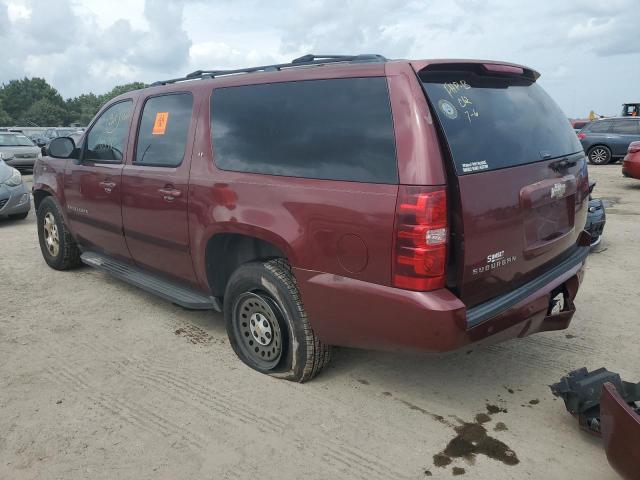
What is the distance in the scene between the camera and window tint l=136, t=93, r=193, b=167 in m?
3.63

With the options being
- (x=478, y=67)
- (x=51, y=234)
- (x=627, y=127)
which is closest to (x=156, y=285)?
(x=51, y=234)

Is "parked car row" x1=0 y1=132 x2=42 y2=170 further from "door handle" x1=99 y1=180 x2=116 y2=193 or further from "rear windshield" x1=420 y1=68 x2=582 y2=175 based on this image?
"rear windshield" x1=420 y1=68 x2=582 y2=175

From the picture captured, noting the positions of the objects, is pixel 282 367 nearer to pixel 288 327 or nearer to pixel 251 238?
pixel 288 327

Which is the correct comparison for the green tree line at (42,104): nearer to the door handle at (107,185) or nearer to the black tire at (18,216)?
the black tire at (18,216)

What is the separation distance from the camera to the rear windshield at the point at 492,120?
8.27ft

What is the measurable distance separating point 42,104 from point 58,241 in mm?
100465

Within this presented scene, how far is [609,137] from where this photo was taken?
16.1 m

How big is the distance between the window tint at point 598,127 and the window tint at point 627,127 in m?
0.22

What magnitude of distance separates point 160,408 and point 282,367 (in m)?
0.74

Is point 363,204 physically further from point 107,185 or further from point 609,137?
point 609,137

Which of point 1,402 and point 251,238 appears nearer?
point 1,402

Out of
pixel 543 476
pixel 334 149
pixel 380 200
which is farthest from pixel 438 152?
pixel 543 476

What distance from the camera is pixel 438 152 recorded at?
240 centimetres

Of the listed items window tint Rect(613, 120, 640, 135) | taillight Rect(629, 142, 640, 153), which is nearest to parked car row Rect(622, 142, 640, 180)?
taillight Rect(629, 142, 640, 153)
